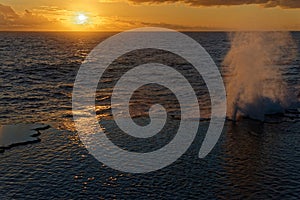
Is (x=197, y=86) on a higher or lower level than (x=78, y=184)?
higher

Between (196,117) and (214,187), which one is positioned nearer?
(214,187)

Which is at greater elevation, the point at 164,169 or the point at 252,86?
the point at 252,86

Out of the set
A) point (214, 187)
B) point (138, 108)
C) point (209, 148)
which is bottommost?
point (214, 187)

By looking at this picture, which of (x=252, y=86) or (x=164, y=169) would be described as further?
(x=252, y=86)

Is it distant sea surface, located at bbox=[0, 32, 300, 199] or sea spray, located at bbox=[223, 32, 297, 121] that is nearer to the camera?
distant sea surface, located at bbox=[0, 32, 300, 199]

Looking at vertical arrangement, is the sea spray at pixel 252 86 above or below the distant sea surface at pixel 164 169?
above

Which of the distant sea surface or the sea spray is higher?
the sea spray

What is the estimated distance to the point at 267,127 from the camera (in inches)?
989

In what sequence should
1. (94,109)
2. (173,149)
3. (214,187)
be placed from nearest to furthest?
(214,187), (173,149), (94,109)

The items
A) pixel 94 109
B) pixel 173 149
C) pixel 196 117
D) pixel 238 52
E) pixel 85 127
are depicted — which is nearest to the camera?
pixel 173 149

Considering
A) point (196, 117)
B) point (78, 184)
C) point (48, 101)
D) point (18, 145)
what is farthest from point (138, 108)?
point (78, 184)

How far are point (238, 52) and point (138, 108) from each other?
10842 mm

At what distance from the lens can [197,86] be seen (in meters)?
43.5

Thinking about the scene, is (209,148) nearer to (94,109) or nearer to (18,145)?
(18,145)
